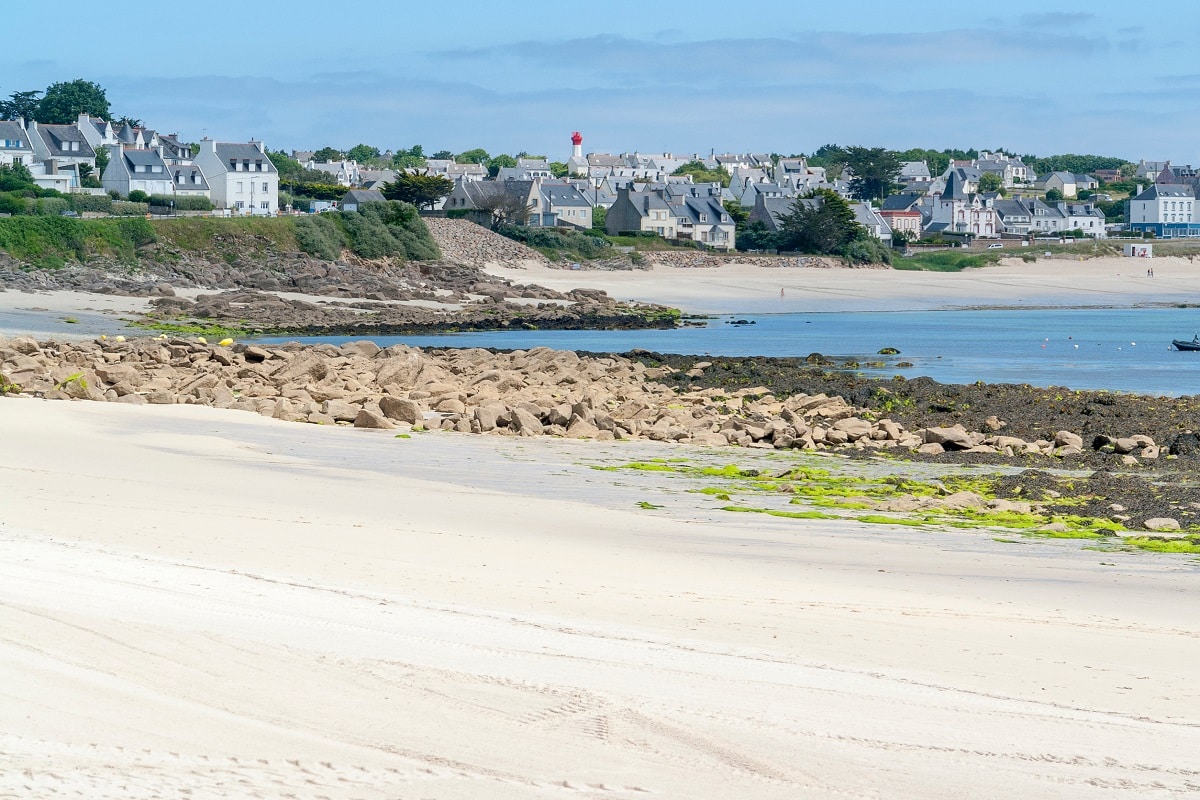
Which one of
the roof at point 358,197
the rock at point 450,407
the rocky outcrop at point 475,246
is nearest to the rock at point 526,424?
the rock at point 450,407

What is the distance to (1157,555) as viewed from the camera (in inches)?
427

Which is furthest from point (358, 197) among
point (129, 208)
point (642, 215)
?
Answer: point (129, 208)

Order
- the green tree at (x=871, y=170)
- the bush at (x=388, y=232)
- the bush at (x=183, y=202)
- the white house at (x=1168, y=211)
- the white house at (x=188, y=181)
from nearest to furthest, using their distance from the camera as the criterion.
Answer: the bush at (x=388, y=232), the bush at (x=183, y=202), the white house at (x=188, y=181), the white house at (x=1168, y=211), the green tree at (x=871, y=170)

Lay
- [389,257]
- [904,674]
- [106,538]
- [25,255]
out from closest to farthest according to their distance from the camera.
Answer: [904,674] < [106,538] < [25,255] < [389,257]

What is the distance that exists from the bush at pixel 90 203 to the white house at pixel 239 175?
12781 millimetres

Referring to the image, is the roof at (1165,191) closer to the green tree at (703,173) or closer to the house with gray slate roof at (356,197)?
the green tree at (703,173)

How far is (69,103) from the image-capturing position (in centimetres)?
11438

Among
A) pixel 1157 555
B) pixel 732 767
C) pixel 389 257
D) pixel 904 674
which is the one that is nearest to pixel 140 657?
pixel 732 767

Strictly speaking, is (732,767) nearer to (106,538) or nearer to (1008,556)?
(106,538)

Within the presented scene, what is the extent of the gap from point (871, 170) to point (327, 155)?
6833 centimetres

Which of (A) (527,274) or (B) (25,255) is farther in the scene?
(A) (527,274)

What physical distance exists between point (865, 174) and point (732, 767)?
149408 mm

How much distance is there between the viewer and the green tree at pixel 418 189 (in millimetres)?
93438

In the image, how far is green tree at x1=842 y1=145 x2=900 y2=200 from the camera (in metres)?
148
